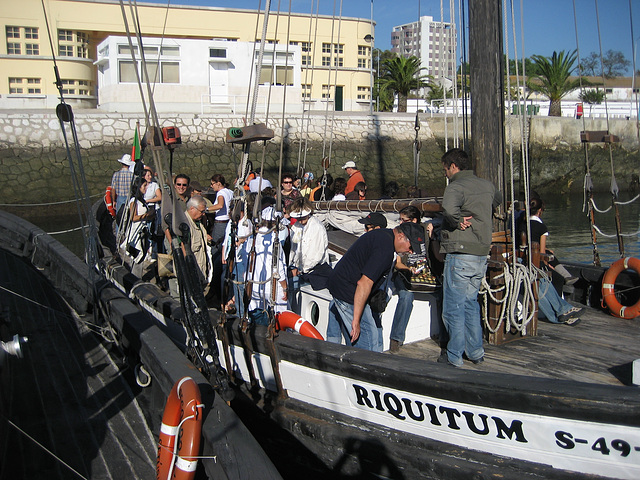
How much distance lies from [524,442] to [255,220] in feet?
8.11

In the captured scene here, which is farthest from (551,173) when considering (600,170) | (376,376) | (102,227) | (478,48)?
(376,376)

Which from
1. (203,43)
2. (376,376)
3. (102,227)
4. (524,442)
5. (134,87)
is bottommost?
Answer: (524,442)

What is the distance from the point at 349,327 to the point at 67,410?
87.0 inches

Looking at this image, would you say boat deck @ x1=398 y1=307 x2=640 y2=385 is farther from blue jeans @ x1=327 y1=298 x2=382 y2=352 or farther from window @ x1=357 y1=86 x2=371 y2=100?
window @ x1=357 y1=86 x2=371 y2=100

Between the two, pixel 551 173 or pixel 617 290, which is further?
pixel 551 173

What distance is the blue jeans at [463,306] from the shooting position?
432cm

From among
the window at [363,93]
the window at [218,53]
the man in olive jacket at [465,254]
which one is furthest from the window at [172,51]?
the man in olive jacket at [465,254]

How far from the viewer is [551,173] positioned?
28.8 m

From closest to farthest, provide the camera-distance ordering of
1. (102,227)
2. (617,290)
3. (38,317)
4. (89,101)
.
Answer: (617,290) → (38,317) → (102,227) → (89,101)

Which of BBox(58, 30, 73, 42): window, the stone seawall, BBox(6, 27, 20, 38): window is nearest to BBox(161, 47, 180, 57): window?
the stone seawall

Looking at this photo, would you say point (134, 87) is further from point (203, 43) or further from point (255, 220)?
point (255, 220)

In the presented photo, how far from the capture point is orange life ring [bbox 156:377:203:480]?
9.94 ft

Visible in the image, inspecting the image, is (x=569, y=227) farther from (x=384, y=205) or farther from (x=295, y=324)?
(x=295, y=324)

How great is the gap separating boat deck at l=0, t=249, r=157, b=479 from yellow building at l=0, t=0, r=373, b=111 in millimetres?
18118
